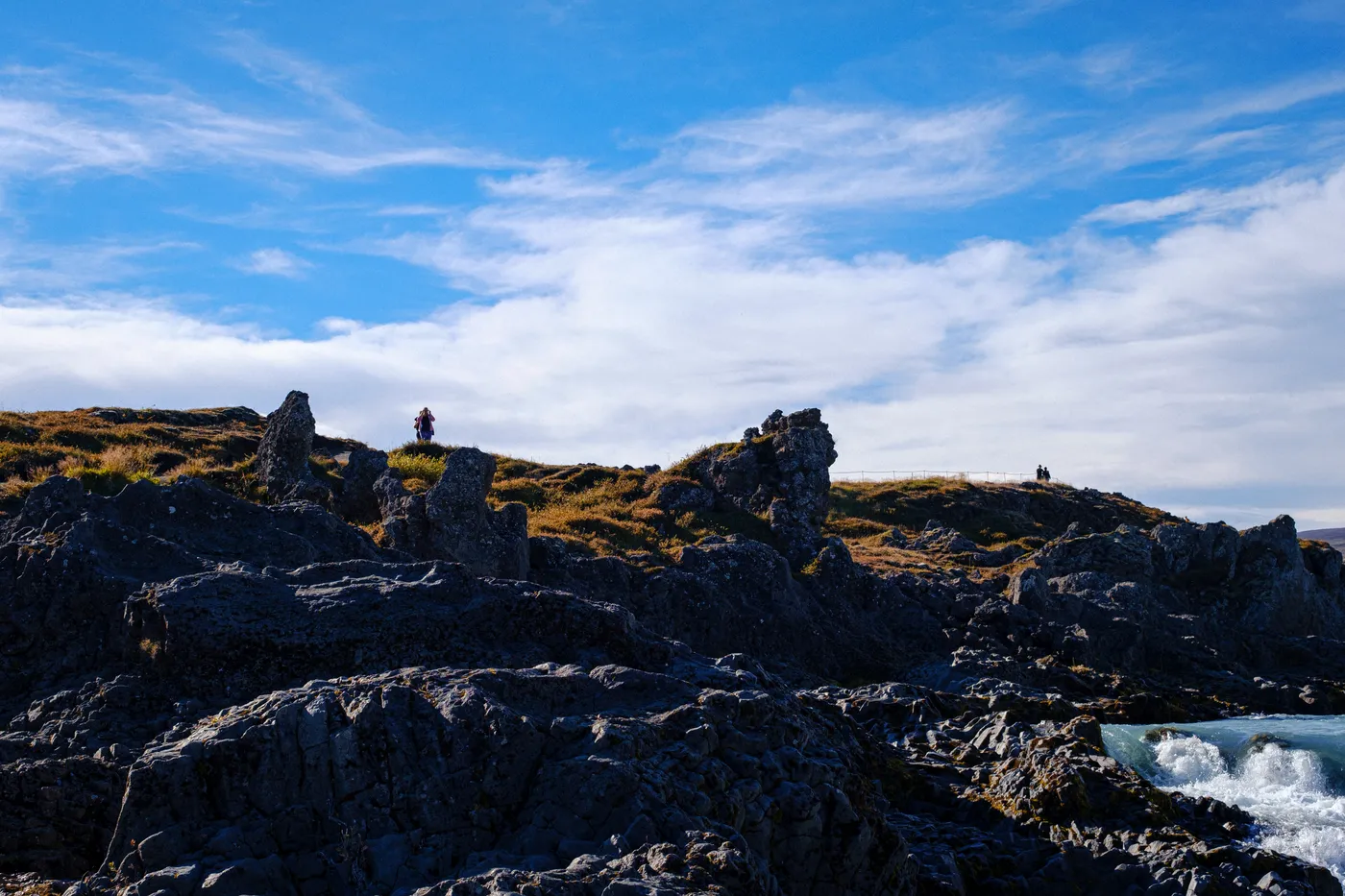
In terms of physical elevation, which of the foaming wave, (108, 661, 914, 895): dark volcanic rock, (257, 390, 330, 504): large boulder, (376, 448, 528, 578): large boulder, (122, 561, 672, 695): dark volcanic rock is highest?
(257, 390, 330, 504): large boulder

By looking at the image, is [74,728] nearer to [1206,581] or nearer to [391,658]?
[391,658]

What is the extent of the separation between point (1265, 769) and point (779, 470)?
27.9 m

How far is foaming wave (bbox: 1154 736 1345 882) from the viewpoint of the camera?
64.8ft

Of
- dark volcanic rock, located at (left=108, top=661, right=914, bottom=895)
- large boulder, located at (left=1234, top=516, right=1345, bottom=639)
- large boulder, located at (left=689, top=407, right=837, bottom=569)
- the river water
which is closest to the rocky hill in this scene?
dark volcanic rock, located at (left=108, top=661, right=914, bottom=895)

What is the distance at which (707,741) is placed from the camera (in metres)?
12.7

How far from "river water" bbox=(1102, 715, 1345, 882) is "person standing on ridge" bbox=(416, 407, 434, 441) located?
37642mm

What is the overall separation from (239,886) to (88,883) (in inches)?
62.1

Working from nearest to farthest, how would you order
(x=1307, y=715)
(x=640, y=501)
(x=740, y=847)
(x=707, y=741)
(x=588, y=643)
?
(x=740, y=847), (x=707, y=741), (x=588, y=643), (x=1307, y=715), (x=640, y=501)

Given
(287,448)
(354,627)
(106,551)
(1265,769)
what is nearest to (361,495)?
(287,448)

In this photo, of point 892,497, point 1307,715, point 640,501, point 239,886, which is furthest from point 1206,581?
point 239,886

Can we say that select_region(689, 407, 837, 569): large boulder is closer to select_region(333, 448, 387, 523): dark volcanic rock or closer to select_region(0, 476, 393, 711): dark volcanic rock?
select_region(333, 448, 387, 523): dark volcanic rock

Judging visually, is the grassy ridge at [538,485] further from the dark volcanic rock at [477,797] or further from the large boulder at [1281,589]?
the dark volcanic rock at [477,797]

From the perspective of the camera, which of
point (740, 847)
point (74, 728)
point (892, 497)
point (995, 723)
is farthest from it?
point (892, 497)

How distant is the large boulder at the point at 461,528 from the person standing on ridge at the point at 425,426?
90.7 ft
